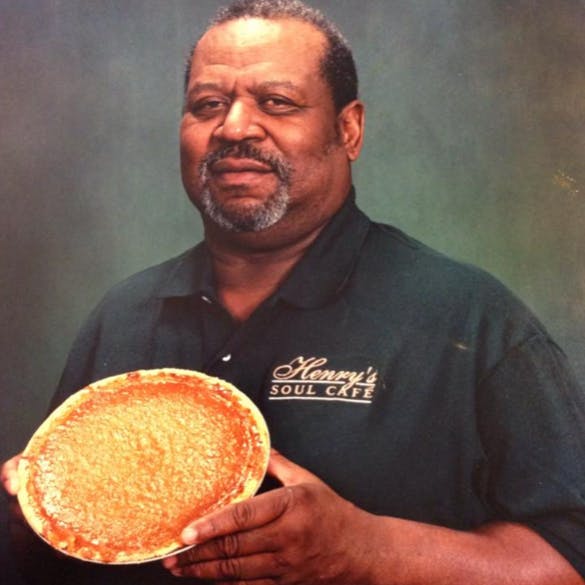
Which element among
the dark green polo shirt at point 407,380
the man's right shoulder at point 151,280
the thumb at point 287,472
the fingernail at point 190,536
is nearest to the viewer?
the fingernail at point 190,536

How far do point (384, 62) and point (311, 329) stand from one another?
707 millimetres

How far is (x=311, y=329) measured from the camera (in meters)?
1.88

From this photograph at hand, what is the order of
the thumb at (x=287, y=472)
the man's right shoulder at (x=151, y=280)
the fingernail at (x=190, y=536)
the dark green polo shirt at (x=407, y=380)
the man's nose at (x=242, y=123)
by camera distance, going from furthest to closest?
the man's right shoulder at (x=151, y=280)
the man's nose at (x=242, y=123)
the dark green polo shirt at (x=407, y=380)
the thumb at (x=287, y=472)
the fingernail at (x=190, y=536)

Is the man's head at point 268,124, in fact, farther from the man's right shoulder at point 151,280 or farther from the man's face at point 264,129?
the man's right shoulder at point 151,280

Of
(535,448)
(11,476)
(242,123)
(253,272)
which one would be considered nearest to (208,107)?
(242,123)

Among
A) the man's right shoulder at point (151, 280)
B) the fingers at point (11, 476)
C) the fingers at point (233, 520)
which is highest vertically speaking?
the man's right shoulder at point (151, 280)

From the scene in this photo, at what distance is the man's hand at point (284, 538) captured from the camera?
149cm

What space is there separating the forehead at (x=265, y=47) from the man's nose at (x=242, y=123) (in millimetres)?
88

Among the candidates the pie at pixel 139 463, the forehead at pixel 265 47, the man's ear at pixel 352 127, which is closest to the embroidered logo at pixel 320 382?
the pie at pixel 139 463

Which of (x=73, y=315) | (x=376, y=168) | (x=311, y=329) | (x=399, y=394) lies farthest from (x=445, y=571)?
(x=73, y=315)

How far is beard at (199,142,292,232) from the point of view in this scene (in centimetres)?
189

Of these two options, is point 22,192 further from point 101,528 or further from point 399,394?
point 399,394

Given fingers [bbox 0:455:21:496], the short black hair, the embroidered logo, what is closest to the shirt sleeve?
the embroidered logo

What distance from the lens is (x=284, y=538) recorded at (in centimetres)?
154
